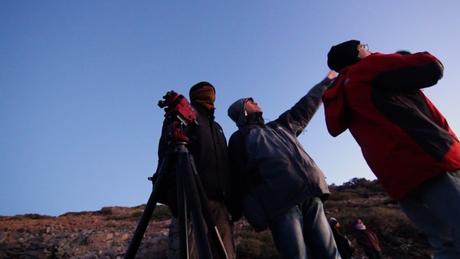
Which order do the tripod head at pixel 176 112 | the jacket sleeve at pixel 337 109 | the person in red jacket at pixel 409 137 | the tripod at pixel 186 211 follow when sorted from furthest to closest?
the jacket sleeve at pixel 337 109
the tripod head at pixel 176 112
the person in red jacket at pixel 409 137
the tripod at pixel 186 211

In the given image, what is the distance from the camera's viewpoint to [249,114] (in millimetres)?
3352

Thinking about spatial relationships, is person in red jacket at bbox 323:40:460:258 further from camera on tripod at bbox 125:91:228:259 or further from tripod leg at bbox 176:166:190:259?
tripod leg at bbox 176:166:190:259

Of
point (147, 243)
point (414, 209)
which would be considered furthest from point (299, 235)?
point (147, 243)

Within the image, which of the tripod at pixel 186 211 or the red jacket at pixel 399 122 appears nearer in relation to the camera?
the tripod at pixel 186 211

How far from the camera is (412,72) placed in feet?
7.47

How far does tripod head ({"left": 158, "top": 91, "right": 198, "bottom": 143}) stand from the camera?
2244 mm

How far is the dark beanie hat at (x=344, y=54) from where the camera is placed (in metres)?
2.78

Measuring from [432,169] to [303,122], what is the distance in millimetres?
1414

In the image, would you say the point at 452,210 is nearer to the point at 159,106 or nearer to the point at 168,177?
the point at 168,177

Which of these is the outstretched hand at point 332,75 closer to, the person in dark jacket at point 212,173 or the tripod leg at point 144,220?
the person in dark jacket at point 212,173

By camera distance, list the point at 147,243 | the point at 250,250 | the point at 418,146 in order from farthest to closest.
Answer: the point at 147,243
the point at 250,250
the point at 418,146

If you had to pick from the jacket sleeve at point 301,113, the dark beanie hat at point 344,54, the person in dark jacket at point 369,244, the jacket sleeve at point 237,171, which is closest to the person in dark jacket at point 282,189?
the jacket sleeve at point 237,171

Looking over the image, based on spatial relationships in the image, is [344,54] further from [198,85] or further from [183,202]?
[183,202]

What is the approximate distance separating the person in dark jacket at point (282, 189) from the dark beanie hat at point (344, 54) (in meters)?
0.66
